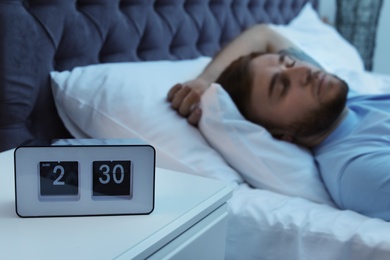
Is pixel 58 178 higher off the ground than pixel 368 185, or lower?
higher

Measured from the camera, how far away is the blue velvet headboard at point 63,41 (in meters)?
1.02

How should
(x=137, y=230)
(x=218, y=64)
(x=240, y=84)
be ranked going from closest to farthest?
(x=137, y=230)
(x=240, y=84)
(x=218, y=64)

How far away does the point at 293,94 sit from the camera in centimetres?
121

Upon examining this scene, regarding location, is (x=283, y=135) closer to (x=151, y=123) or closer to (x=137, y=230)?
(x=151, y=123)

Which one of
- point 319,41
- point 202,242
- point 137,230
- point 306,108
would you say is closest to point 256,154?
point 306,108

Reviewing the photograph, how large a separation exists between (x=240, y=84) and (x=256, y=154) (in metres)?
0.26

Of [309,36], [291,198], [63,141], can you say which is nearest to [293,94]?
[291,198]

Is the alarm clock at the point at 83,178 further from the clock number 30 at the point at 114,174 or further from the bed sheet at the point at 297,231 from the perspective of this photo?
the bed sheet at the point at 297,231

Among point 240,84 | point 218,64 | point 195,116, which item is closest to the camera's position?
point 195,116

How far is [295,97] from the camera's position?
121cm

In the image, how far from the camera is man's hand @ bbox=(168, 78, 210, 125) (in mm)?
1138

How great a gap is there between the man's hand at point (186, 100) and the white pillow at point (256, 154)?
0.07 feet

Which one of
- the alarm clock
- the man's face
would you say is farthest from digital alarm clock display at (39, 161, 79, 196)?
the man's face

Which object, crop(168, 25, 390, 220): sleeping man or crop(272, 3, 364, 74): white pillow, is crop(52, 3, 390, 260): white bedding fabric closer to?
crop(168, 25, 390, 220): sleeping man
